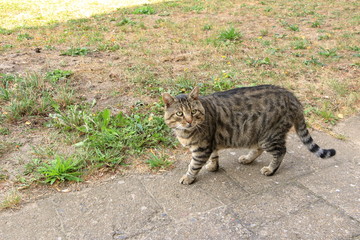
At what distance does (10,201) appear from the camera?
122 inches

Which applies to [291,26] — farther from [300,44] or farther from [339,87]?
[339,87]

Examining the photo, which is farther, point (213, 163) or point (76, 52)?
point (76, 52)

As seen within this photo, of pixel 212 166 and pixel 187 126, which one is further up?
pixel 187 126

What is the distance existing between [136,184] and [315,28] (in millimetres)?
7623

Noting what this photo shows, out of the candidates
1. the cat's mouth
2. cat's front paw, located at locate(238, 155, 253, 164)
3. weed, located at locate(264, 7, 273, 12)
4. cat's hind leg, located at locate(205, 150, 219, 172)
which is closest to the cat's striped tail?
cat's front paw, located at locate(238, 155, 253, 164)

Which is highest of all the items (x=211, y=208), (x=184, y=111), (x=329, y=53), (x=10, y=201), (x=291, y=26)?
(x=184, y=111)

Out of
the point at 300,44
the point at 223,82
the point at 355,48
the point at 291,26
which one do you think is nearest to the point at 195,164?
the point at 223,82

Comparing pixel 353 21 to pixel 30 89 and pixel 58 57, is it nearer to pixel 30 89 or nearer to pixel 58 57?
pixel 58 57

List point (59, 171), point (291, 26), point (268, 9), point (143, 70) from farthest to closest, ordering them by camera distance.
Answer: point (268, 9) < point (291, 26) < point (143, 70) < point (59, 171)

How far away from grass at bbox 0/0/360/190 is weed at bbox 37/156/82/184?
0.5 inches

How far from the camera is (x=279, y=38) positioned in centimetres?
816

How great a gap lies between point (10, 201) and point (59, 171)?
535mm

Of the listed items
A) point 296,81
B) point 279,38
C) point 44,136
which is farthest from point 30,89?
point 279,38

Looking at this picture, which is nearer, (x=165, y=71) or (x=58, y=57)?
(x=165, y=71)
